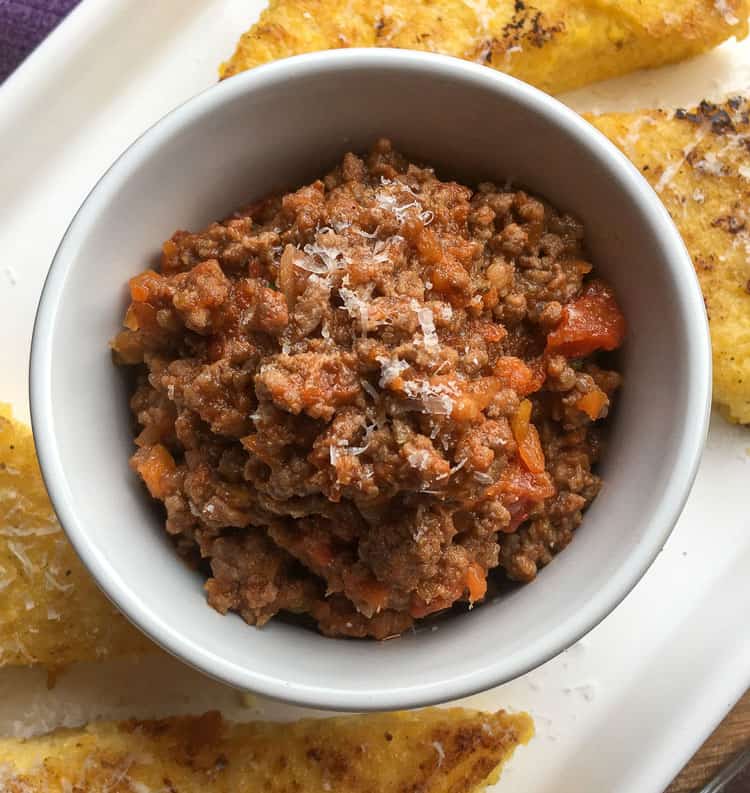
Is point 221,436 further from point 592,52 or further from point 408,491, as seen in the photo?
point 592,52

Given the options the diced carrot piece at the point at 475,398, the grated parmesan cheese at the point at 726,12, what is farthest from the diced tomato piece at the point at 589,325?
the grated parmesan cheese at the point at 726,12

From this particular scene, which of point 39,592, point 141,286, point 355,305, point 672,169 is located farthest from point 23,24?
point 672,169

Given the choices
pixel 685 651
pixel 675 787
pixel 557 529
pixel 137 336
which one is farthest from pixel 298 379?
pixel 675 787

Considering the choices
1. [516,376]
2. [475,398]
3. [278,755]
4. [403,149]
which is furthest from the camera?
[278,755]

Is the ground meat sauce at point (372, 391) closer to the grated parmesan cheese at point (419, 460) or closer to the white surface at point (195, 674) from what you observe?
the grated parmesan cheese at point (419, 460)

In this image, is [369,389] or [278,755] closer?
[369,389]

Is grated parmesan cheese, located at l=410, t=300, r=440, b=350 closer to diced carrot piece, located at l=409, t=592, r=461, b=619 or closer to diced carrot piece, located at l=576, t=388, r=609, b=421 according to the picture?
diced carrot piece, located at l=576, t=388, r=609, b=421

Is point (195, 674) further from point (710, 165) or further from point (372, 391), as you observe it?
point (710, 165)
